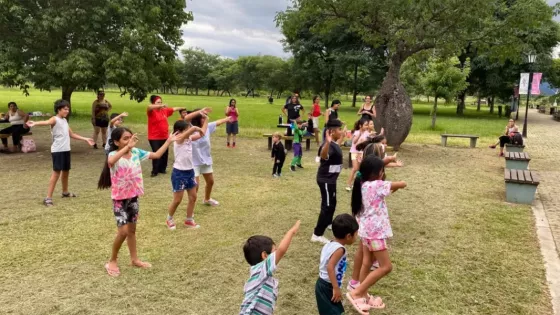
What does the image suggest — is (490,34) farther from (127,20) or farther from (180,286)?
(180,286)

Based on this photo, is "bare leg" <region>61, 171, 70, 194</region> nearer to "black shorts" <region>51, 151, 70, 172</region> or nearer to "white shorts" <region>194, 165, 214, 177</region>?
"black shorts" <region>51, 151, 70, 172</region>

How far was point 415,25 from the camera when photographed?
38.6 feet

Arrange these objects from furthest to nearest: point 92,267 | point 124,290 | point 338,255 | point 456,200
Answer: point 456,200
point 92,267
point 124,290
point 338,255

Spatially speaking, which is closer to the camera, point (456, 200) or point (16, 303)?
point (16, 303)

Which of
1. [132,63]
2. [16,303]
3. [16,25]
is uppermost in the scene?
[16,25]

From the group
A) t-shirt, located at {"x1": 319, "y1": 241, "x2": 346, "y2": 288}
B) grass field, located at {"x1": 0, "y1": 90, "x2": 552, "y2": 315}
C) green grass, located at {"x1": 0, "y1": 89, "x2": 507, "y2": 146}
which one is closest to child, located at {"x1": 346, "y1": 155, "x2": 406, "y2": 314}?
grass field, located at {"x1": 0, "y1": 90, "x2": 552, "y2": 315}

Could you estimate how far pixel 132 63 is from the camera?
11.7 meters

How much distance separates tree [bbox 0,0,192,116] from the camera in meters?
10.8

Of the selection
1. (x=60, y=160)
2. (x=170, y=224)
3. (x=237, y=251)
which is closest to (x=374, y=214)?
(x=237, y=251)

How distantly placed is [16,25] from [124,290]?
1051 centimetres

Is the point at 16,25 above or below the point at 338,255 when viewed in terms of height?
above

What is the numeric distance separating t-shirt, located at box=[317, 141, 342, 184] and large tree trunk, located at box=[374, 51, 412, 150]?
8.40 meters

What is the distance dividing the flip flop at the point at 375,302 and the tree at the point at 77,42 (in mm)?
9486

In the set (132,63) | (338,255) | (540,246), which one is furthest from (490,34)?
(338,255)
